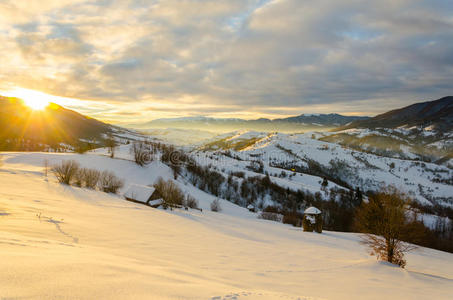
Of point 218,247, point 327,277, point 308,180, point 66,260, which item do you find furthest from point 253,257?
point 308,180

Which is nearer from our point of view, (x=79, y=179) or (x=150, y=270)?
(x=150, y=270)

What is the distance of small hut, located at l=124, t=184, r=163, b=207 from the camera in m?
36.0

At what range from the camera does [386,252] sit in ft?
60.1

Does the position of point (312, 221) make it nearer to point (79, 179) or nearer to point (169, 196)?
point (169, 196)

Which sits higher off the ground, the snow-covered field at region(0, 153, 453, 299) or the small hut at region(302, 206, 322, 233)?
the snow-covered field at region(0, 153, 453, 299)

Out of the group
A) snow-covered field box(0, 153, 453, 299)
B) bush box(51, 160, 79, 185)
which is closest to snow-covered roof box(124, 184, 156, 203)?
bush box(51, 160, 79, 185)

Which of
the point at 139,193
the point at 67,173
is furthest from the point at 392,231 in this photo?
the point at 67,173

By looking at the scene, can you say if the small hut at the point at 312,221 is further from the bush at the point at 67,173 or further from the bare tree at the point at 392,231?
the bush at the point at 67,173

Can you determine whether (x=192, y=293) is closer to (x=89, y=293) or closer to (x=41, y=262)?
(x=89, y=293)

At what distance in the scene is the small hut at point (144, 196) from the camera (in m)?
36.0

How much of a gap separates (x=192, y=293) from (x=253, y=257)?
32.4ft

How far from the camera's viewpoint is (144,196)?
36781 mm

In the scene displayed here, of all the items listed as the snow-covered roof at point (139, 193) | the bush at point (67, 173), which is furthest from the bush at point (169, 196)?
the bush at point (67, 173)

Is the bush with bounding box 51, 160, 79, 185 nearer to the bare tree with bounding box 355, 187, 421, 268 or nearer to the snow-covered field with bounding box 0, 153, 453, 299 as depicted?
the snow-covered field with bounding box 0, 153, 453, 299
